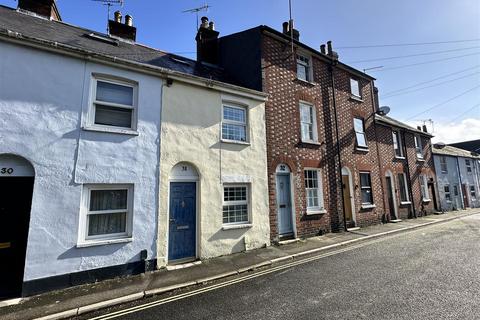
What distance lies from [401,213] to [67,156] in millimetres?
18688

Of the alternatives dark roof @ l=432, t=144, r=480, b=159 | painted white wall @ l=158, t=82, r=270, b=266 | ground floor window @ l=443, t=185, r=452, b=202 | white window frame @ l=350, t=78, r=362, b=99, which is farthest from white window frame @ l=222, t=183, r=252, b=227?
ground floor window @ l=443, t=185, r=452, b=202

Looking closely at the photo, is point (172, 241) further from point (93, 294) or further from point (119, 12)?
point (119, 12)

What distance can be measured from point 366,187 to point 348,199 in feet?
6.52

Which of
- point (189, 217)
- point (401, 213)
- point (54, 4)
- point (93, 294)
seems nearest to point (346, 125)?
point (401, 213)

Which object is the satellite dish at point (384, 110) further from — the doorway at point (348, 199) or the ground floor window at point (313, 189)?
the ground floor window at point (313, 189)

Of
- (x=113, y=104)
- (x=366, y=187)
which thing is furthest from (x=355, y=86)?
(x=113, y=104)

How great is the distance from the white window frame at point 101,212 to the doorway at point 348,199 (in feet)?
34.0

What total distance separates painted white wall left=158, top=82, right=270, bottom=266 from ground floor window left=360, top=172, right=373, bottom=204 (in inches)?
299

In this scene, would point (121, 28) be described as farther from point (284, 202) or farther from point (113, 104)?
point (284, 202)

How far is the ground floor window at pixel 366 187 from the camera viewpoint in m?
14.4

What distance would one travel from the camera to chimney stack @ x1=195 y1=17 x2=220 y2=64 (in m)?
13.5

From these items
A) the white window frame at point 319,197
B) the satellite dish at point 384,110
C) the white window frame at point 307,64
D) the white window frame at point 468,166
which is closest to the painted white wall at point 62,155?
the white window frame at point 319,197

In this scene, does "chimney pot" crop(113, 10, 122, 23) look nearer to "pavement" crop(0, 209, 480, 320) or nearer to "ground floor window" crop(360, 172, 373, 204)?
"pavement" crop(0, 209, 480, 320)

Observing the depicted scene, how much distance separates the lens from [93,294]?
5.57 meters
